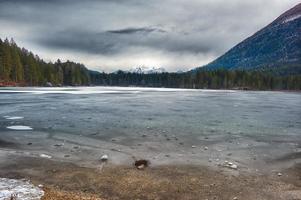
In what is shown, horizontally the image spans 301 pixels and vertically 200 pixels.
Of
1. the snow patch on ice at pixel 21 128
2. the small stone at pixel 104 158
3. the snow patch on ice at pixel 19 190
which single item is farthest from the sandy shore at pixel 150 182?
the snow patch on ice at pixel 21 128

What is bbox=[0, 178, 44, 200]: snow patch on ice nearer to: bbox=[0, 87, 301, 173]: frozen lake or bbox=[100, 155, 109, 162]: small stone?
bbox=[0, 87, 301, 173]: frozen lake

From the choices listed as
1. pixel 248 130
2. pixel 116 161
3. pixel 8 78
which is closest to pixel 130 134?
pixel 116 161

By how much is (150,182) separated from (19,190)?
18.8 ft

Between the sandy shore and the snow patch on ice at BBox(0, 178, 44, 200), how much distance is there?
39 centimetres

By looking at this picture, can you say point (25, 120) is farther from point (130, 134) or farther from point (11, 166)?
point (11, 166)

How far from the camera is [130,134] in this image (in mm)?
29719

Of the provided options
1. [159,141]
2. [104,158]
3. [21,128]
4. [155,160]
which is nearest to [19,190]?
[104,158]

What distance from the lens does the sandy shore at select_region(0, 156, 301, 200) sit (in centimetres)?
1538

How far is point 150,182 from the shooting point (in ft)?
55.4

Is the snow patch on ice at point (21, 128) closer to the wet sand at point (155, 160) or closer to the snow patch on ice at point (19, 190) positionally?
the wet sand at point (155, 160)

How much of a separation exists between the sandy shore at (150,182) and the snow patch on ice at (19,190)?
39 centimetres

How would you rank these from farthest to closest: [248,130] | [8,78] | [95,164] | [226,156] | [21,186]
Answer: [8,78], [248,130], [226,156], [95,164], [21,186]

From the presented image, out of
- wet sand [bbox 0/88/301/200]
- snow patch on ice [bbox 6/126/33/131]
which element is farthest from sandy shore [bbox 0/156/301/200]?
snow patch on ice [bbox 6/126/33/131]

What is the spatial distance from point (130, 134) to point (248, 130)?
37.1 feet
